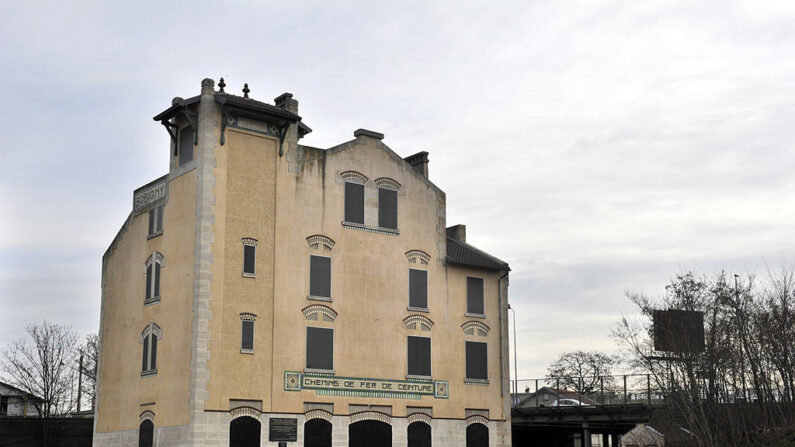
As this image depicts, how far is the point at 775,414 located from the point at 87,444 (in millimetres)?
35787

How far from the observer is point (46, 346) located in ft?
228

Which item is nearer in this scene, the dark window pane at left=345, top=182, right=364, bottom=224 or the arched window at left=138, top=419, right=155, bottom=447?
the arched window at left=138, top=419, right=155, bottom=447

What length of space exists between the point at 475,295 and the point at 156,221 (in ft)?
52.1

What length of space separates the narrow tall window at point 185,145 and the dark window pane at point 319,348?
912 centimetres

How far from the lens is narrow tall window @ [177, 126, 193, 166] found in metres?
40.1

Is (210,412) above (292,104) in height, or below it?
below

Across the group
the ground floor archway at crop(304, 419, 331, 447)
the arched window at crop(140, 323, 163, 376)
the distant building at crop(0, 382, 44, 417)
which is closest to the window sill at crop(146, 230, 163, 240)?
the arched window at crop(140, 323, 163, 376)

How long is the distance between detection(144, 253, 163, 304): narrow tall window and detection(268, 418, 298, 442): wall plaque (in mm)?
7599

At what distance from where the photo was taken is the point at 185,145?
40.6 m

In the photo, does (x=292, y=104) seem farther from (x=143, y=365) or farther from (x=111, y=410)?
(x=111, y=410)

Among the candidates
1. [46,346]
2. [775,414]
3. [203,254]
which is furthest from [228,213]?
Result: [46,346]

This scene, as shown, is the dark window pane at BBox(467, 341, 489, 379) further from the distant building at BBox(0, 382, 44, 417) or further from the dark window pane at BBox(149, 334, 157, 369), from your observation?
the distant building at BBox(0, 382, 44, 417)

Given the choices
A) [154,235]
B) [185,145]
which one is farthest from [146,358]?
[185,145]

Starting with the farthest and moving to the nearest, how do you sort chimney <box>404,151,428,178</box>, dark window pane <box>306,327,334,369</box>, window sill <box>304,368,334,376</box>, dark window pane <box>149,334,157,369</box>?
chimney <box>404,151,428,178</box>, dark window pane <box>306,327,334,369</box>, window sill <box>304,368,334,376</box>, dark window pane <box>149,334,157,369</box>
